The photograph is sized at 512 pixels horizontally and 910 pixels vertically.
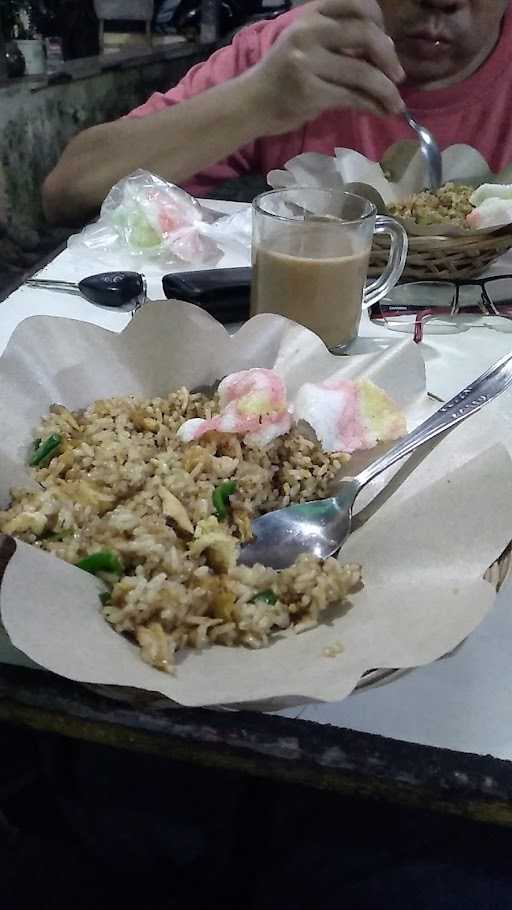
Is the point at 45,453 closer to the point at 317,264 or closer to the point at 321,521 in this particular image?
the point at 321,521

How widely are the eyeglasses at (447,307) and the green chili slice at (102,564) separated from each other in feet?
2.74

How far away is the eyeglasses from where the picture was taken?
135 centimetres

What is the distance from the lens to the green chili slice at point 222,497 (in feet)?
2.41

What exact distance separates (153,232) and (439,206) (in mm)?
A: 630

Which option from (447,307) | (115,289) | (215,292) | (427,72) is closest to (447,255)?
(447,307)

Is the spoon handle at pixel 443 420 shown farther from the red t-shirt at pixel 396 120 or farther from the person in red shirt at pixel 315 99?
the red t-shirt at pixel 396 120

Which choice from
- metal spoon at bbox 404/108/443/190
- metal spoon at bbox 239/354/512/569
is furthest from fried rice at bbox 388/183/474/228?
metal spoon at bbox 239/354/512/569

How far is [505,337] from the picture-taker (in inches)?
51.6

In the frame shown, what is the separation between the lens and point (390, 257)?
1277mm

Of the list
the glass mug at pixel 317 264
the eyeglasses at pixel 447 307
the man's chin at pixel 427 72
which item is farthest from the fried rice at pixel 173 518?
the man's chin at pixel 427 72

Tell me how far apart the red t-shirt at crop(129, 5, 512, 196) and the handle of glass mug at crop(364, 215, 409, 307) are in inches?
44.5

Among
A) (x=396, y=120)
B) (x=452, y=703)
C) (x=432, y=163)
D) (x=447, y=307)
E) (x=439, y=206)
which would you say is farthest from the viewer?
(x=396, y=120)

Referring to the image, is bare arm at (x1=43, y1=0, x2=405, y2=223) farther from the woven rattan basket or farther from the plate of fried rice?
the plate of fried rice

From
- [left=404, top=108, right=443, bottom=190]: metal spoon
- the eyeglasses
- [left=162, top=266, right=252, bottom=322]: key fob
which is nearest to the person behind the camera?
[left=162, top=266, right=252, bottom=322]: key fob
